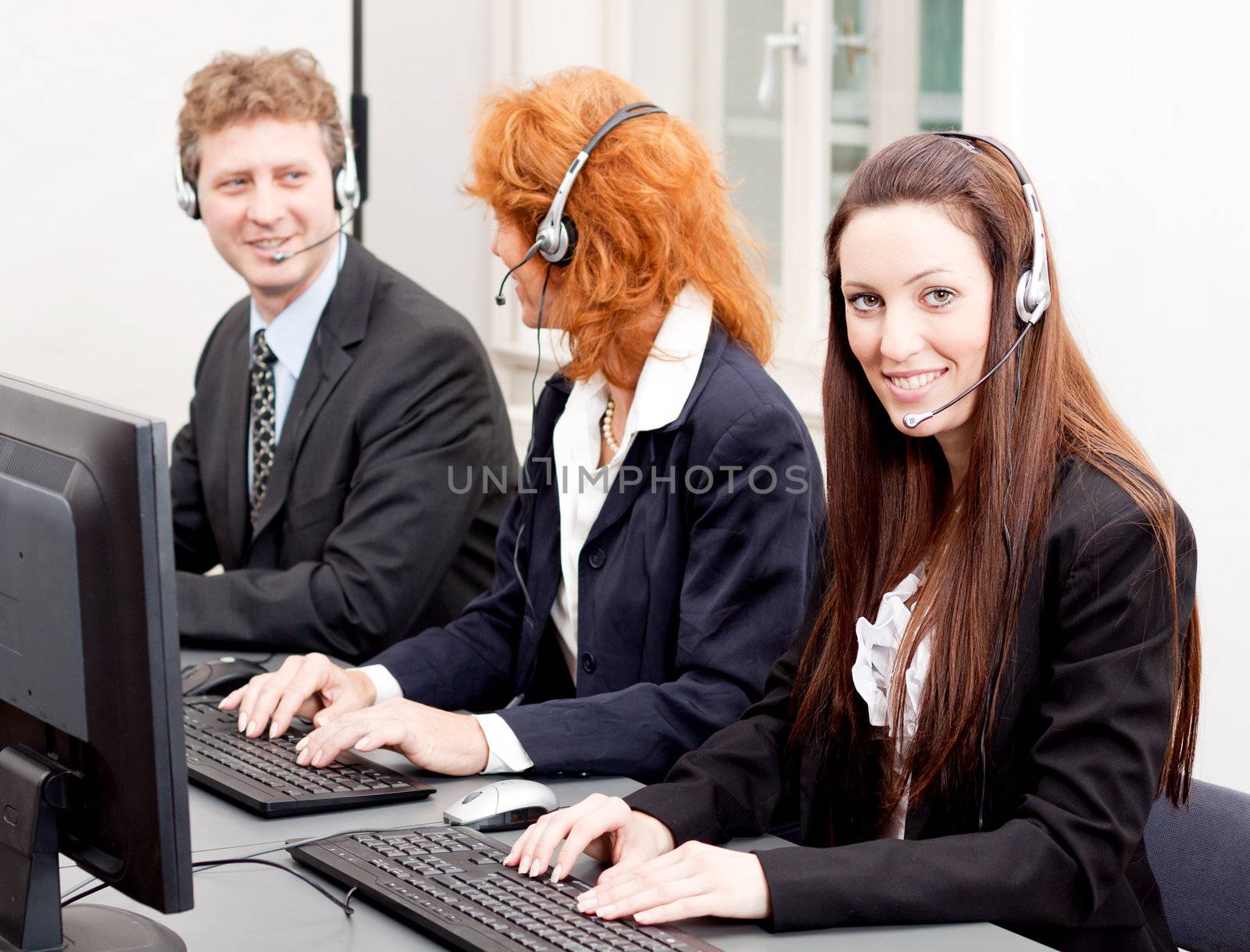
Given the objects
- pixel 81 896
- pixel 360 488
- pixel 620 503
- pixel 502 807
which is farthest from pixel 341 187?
pixel 81 896

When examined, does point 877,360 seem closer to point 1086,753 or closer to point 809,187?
point 1086,753

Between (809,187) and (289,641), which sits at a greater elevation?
(809,187)

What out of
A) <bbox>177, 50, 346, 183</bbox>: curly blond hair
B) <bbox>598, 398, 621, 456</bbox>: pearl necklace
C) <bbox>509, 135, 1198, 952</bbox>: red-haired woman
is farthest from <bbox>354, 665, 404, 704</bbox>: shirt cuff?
<bbox>177, 50, 346, 183</bbox>: curly blond hair

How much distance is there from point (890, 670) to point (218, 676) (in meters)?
0.81

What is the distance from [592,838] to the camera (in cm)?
117

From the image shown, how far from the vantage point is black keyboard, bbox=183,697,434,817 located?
133 cm

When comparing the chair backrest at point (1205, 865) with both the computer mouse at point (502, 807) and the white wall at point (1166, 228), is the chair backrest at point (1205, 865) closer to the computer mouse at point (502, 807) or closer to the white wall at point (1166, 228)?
the computer mouse at point (502, 807)

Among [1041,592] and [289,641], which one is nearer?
[1041,592]

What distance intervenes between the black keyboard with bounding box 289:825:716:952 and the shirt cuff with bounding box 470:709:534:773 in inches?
7.8

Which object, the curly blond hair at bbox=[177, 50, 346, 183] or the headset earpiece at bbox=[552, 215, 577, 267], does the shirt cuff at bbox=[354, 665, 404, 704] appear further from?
the curly blond hair at bbox=[177, 50, 346, 183]

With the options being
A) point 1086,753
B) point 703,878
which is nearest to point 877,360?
point 1086,753

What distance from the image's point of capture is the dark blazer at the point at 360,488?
2.06 metres

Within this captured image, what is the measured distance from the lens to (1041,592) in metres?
1.22

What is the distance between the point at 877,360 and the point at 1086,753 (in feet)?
1.26
